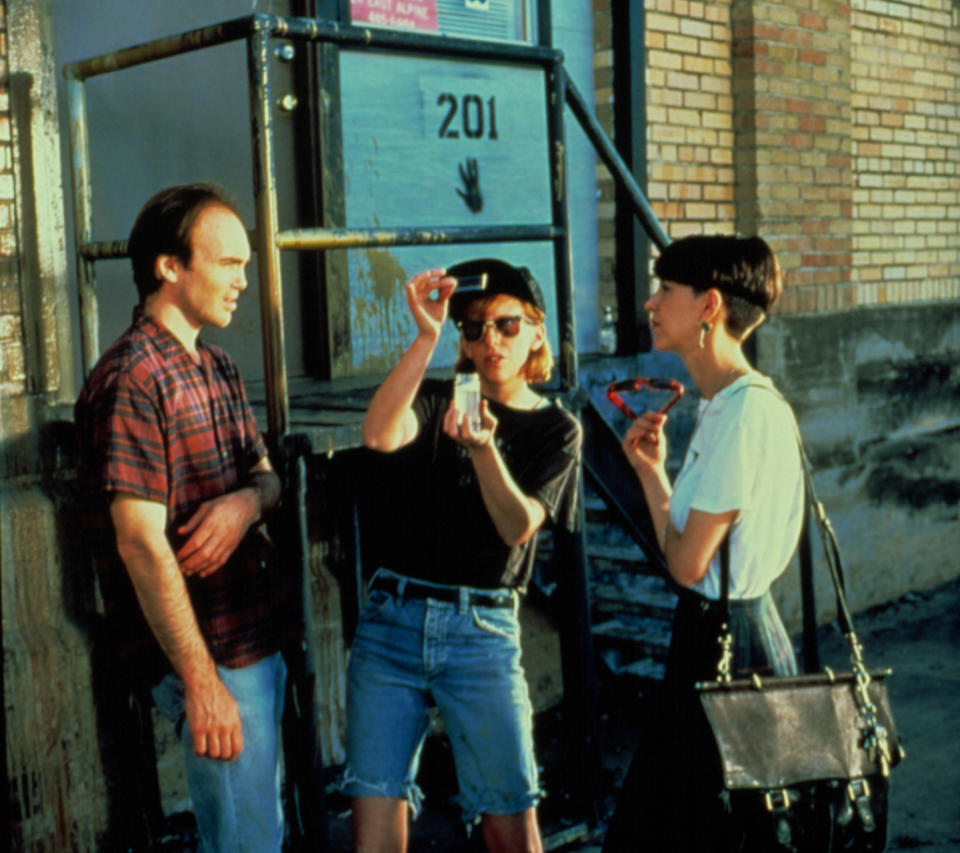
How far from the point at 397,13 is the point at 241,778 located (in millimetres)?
3815

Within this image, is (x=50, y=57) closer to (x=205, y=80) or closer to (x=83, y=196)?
(x=83, y=196)

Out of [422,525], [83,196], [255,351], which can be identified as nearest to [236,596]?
[422,525]

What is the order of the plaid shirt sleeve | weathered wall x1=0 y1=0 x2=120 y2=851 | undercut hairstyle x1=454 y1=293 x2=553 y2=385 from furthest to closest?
weathered wall x1=0 y1=0 x2=120 y2=851 < undercut hairstyle x1=454 y1=293 x2=553 y2=385 < the plaid shirt sleeve

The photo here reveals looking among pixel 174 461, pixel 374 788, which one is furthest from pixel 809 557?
pixel 174 461

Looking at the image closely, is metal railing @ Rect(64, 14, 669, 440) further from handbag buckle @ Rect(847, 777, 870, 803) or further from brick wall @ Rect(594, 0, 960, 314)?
brick wall @ Rect(594, 0, 960, 314)

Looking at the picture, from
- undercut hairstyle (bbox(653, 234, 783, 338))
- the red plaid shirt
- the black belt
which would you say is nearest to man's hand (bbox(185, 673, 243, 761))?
the red plaid shirt

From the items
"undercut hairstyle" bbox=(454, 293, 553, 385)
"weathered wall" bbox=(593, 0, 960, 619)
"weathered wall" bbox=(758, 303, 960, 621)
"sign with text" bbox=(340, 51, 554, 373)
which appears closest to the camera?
"undercut hairstyle" bbox=(454, 293, 553, 385)

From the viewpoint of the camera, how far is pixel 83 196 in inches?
156

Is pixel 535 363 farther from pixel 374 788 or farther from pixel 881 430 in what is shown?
pixel 881 430

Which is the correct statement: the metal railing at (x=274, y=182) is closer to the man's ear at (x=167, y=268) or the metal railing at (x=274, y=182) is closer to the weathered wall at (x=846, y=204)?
the man's ear at (x=167, y=268)

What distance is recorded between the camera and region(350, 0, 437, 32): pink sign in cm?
557

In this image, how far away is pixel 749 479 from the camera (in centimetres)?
291

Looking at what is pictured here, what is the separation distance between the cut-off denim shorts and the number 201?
3.08m

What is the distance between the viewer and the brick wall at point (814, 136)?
6562 millimetres
